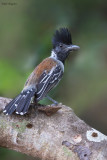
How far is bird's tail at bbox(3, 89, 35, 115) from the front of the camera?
10.5ft

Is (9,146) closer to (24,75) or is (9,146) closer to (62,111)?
(62,111)

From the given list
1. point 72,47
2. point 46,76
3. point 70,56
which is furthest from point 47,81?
point 70,56

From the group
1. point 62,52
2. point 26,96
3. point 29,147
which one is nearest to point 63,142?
point 29,147

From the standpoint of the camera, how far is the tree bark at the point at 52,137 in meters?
2.90

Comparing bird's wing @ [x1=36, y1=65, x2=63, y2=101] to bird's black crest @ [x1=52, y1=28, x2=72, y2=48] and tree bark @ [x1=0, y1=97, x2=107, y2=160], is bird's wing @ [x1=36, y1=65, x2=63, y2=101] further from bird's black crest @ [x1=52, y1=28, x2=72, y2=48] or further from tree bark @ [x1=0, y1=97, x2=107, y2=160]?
tree bark @ [x1=0, y1=97, x2=107, y2=160]

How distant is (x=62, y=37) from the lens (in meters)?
4.65

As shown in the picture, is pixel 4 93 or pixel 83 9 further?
pixel 83 9

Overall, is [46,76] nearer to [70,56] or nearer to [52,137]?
[70,56]

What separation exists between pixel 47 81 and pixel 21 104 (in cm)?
76

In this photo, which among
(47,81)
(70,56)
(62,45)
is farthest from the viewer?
(70,56)

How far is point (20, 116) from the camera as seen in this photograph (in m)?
3.21

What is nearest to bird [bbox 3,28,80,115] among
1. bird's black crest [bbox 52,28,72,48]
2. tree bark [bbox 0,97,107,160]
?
bird's black crest [bbox 52,28,72,48]

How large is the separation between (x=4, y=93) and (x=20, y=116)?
0.93 metres

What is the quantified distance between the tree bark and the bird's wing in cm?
62
